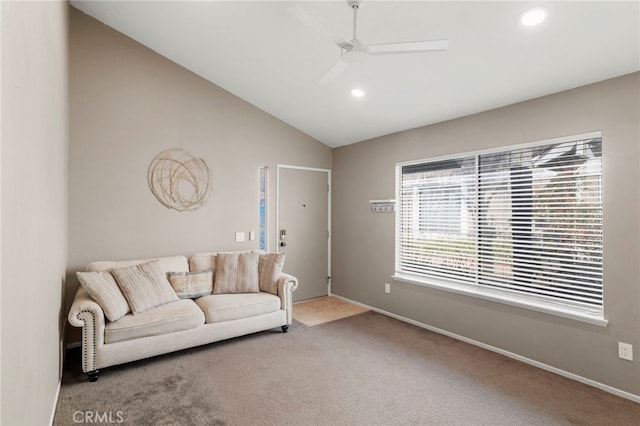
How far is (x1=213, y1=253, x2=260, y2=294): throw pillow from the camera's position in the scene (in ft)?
12.7

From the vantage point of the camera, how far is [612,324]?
2686mm

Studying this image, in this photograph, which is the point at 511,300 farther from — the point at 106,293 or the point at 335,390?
the point at 106,293

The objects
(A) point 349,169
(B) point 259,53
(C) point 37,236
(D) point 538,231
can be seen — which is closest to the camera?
(C) point 37,236

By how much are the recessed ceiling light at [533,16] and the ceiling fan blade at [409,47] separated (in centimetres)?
67

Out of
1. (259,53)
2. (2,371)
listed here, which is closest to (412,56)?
(259,53)

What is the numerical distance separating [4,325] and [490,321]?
3.79 meters

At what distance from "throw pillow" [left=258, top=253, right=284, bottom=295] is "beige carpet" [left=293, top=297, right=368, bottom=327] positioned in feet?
2.36

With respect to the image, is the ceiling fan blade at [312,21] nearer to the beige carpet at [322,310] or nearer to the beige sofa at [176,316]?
the beige sofa at [176,316]

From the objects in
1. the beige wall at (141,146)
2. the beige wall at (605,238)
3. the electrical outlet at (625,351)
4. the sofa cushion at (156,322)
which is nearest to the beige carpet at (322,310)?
the beige wall at (605,238)

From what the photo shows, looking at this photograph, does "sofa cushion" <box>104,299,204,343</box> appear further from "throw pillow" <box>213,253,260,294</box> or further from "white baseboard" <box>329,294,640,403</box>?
"white baseboard" <box>329,294,640,403</box>

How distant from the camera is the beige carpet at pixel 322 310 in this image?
441cm

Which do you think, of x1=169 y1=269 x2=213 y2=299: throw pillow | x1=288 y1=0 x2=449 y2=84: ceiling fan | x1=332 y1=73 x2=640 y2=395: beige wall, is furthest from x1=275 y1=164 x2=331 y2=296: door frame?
x1=288 y1=0 x2=449 y2=84: ceiling fan

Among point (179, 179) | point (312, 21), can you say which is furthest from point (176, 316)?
point (312, 21)

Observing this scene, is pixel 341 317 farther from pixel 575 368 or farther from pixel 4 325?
pixel 4 325
